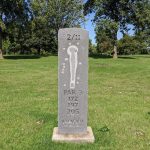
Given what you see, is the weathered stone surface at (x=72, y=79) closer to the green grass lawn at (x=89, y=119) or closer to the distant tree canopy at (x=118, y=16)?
the green grass lawn at (x=89, y=119)

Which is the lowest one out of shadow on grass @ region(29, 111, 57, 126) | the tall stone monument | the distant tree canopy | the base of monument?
shadow on grass @ region(29, 111, 57, 126)

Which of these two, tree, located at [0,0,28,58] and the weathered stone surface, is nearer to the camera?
the weathered stone surface

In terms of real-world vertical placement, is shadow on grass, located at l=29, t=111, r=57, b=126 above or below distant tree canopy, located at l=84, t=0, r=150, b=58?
below

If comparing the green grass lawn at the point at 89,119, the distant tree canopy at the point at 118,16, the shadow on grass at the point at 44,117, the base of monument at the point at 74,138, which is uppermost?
the distant tree canopy at the point at 118,16

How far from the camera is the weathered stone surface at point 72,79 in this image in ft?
22.8

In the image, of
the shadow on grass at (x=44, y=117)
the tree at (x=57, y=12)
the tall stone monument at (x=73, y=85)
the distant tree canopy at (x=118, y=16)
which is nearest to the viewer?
the tall stone monument at (x=73, y=85)

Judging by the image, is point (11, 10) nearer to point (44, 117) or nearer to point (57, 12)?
point (57, 12)

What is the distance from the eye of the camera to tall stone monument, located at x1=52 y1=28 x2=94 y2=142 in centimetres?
695

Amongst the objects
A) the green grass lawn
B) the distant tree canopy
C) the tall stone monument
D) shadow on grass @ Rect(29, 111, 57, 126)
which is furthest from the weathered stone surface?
the distant tree canopy

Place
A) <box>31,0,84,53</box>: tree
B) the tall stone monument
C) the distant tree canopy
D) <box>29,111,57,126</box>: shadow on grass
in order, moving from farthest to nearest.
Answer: <box>31,0,84,53</box>: tree < the distant tree canopy < <box>29,111,57,126</box>: shadow on grass < the tall stone monument

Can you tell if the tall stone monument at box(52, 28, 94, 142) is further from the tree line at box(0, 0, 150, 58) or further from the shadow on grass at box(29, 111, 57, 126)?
the tree line at box(0, 0, 150, 58)

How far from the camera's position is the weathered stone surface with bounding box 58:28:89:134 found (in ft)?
22.8

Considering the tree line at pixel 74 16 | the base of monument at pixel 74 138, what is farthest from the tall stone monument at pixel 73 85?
the tree line at pixel 74 16

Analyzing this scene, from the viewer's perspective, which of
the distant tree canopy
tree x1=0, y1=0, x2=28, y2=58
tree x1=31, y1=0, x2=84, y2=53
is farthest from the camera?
tree x1=31, y1=0, x2=84, y2=53
